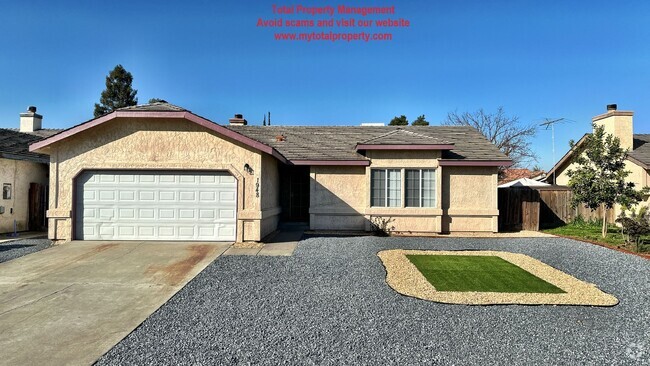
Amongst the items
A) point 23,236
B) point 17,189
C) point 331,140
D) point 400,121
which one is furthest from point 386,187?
point 400,121

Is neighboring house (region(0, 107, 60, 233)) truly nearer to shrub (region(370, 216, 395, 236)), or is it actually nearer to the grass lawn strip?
shrub (region(370, 216, 395, 236))

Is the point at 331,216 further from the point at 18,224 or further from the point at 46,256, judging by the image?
the point at 18,224

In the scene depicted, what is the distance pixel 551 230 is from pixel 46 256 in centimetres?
1742

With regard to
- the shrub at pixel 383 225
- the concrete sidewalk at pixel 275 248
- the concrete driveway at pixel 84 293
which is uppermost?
the shrub at pixel 383 225

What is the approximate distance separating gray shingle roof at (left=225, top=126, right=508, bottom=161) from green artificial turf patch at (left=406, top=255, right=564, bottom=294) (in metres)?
5.08

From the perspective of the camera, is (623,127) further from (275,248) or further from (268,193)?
(275,248)

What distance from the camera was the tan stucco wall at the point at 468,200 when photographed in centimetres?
1280

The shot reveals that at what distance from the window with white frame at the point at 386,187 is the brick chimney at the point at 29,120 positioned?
21.0 meters

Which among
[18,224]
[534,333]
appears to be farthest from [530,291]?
[18,224]

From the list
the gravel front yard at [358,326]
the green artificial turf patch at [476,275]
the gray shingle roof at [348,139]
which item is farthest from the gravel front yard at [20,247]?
the green artificial turf patch at [476,275]

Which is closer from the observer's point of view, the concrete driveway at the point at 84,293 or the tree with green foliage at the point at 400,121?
the concrete driveway at the point at 84,293

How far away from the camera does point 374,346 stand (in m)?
4.11

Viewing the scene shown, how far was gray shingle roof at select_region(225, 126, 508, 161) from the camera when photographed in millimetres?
13141

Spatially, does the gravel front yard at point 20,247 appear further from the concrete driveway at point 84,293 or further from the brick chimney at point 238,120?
the brick chimney at point 238,120
